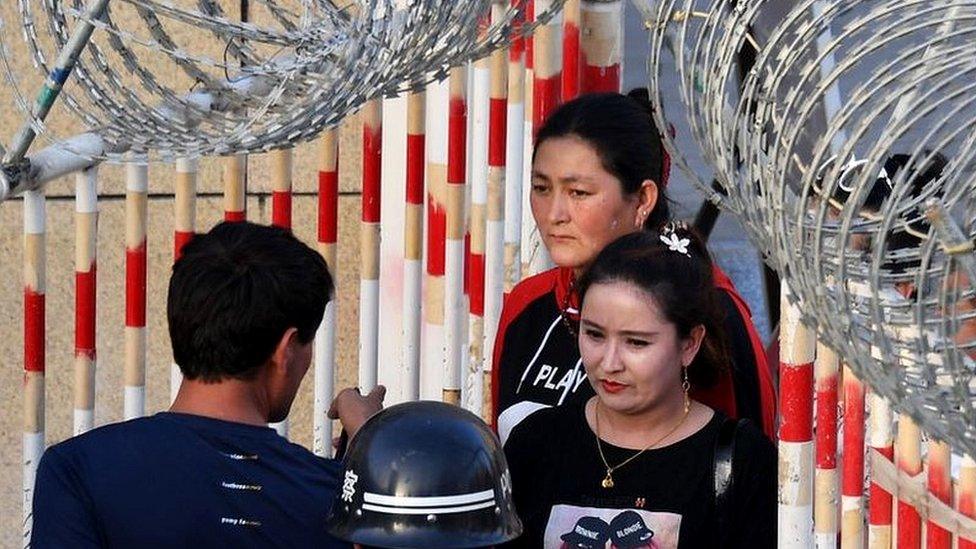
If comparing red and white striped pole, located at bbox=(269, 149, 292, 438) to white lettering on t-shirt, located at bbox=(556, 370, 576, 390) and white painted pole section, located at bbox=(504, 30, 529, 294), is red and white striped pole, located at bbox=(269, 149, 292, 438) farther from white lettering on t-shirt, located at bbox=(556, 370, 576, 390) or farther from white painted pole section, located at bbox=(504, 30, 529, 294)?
white lettering on t-shirt, located at bbox=(556, 370, 576, 390)

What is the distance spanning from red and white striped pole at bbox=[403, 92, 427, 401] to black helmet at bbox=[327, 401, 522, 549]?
1481mm

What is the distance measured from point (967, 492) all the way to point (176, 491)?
1.25 meters

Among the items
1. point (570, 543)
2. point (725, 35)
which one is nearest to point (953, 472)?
point (570, 543)

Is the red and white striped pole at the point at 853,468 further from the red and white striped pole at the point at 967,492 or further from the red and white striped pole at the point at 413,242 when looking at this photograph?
the red and white striped pole at the point at 413,242

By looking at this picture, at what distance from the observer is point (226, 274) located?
242cm

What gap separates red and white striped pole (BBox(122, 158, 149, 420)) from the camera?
3.33 m

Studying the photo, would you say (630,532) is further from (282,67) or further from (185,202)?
(185,202)

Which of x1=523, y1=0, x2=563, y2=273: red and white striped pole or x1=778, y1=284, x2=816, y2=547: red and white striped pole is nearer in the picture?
x1=778, y1=284, x2=816, y2=547: red and white striped pole

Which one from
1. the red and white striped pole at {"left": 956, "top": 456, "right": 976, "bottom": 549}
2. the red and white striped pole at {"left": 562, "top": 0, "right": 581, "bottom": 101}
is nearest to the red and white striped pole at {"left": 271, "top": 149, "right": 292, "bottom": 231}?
the red and white striped pole at {"left": 562, "top": 0, "right": 581, "bottom": 101}

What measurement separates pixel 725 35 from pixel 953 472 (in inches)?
39.8

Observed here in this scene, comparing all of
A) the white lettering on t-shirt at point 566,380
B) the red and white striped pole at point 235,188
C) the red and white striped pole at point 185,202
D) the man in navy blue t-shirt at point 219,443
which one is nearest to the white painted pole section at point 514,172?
the red and white striped pole at point 235,188

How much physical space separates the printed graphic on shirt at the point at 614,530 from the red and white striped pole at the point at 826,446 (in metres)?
0.32

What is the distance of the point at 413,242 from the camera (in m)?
3.76

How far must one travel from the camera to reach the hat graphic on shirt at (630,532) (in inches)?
103
